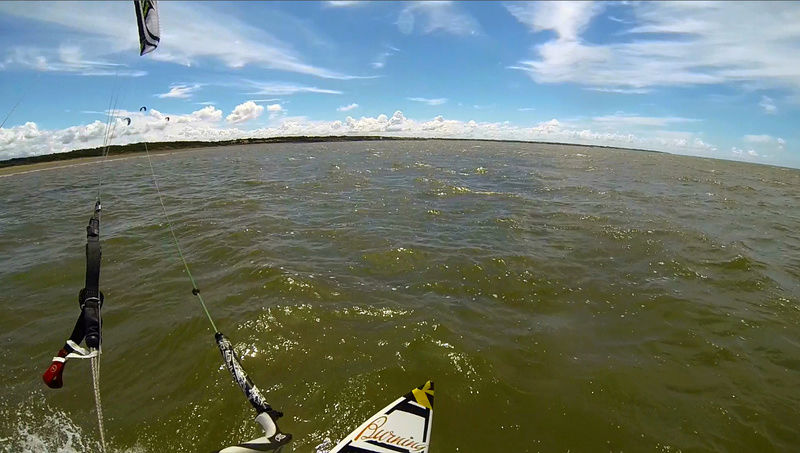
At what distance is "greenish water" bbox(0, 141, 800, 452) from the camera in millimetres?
5469

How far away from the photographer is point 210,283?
9977mm

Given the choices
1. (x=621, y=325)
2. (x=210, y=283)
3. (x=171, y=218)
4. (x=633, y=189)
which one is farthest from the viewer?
(x=633, y=189)

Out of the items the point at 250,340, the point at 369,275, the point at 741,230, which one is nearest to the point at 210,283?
the point at 250,340

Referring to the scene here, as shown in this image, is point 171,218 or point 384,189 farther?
point 384,189

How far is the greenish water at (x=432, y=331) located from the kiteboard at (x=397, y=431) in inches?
16.1

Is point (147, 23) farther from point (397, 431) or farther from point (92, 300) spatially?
point (397, 431)

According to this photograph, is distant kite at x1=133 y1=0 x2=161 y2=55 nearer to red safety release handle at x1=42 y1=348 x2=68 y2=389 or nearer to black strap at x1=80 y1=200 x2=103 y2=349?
black strap at x1=80 y1=200 x2=103 y2=349

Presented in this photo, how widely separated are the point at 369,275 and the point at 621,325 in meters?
6.32

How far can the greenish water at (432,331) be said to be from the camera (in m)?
5.47

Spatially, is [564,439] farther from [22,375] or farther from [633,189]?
[633,189]

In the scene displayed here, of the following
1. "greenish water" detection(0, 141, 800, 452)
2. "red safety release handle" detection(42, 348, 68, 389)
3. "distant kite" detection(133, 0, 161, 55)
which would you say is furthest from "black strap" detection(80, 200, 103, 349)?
"distant kite" detection(133, 0, 161, 55)

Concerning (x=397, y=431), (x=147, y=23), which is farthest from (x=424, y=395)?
(x=147, y=23)

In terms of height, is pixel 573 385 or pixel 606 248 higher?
pixel 606 248

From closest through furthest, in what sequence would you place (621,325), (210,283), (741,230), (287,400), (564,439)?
(564,439) < (287,400) < (621,325) < (210,283) < (741,230)
